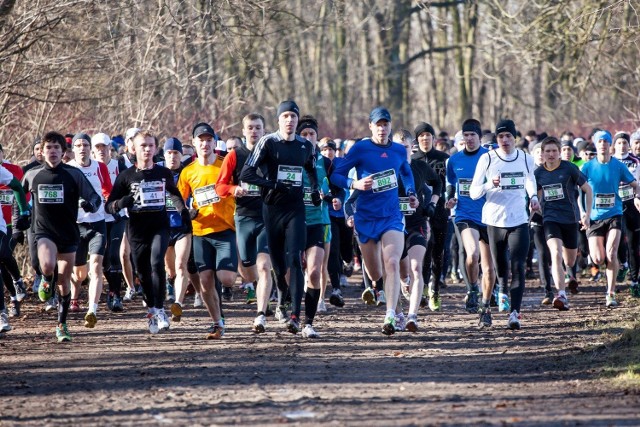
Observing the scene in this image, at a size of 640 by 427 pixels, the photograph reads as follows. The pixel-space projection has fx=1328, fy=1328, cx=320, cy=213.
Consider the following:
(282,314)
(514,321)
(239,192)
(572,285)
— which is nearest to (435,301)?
(572,285)

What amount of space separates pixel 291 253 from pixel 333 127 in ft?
109

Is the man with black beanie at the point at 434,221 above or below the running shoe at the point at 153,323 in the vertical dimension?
above

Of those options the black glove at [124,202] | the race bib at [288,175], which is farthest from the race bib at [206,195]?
the race bib at [288,175]

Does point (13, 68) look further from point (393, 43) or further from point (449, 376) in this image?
point (393, 43)

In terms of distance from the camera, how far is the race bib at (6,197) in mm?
14570

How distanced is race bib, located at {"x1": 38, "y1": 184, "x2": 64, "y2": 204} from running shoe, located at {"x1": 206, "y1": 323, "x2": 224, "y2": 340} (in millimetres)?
1860

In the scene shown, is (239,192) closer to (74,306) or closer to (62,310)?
(62,310)

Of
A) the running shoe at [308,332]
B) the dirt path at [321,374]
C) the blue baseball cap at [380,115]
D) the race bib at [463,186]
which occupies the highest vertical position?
the blue baseball cap at [380,115]

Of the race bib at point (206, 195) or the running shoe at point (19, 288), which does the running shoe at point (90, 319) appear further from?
the running shoe at point (19, 288)

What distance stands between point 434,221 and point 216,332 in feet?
13.7

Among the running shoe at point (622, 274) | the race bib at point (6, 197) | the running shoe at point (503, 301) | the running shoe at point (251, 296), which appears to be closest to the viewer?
the running shoe at point (503, 301)

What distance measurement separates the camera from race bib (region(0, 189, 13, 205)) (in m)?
14.6

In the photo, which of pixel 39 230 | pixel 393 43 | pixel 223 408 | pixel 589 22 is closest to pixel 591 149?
pixel 589 22

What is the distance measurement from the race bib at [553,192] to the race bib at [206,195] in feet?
14.5
